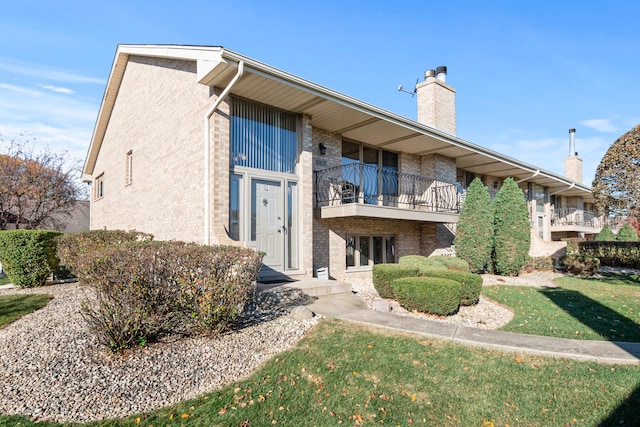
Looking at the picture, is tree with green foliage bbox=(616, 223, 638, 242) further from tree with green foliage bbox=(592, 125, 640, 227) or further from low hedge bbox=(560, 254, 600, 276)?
tree with green foliage bbox=(592, 125, 640, 227)

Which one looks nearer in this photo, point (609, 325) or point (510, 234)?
point (609, 325)

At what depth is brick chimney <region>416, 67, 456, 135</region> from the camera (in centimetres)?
1491

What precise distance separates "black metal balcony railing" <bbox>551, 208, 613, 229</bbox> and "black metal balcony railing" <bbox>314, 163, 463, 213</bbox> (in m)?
11.6

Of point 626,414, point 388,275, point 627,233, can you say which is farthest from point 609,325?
point 627,233

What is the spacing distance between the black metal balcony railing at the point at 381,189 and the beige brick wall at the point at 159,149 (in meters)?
3.62

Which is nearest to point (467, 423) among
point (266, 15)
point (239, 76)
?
point (239, 76)

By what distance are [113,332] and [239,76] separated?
4837 mm

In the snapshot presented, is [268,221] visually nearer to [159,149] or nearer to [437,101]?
[159,149]

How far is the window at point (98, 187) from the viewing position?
16.2 m

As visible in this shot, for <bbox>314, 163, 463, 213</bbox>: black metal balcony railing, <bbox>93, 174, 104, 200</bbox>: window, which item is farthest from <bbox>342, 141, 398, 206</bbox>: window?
<bbox>93, 174, 104, 200</bbox>: window

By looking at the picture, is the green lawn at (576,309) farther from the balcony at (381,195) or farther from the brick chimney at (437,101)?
the brick chimney at (437,101)

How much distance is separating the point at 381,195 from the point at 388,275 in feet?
17.3

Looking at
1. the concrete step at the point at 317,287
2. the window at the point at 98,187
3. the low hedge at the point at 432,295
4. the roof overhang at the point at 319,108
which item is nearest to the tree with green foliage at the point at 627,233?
the roof overhang at the point at 319,108

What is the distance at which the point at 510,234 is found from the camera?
11.6m
